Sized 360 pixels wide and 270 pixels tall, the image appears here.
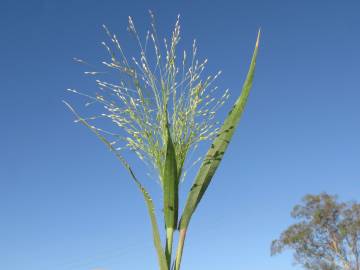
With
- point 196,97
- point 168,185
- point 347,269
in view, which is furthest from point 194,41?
point 347,269

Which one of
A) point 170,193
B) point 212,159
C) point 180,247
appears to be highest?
point 212,159

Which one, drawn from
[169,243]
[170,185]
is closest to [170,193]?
[170,185]

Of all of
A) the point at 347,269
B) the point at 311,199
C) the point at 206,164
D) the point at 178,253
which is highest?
the point at 311,199

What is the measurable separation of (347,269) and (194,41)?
81.3 feet

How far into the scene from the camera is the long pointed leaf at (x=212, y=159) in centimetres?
195

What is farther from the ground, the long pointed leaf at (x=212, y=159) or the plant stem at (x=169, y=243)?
the long pointed leaf at (x=212, y=159)

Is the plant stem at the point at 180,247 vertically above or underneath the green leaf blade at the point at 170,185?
underneath

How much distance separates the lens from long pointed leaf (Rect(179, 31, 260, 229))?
6.41ft

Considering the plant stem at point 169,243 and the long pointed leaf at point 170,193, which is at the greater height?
the long pointed leaf at point 170,193

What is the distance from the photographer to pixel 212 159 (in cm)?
202

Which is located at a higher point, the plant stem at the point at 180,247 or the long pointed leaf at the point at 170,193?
the long pointed leaf at the point at 170,193

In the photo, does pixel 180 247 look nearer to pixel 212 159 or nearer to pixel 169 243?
pixel 169 243

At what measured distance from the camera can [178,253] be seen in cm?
190

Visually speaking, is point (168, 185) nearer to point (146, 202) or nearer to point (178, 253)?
point (146, 202)
